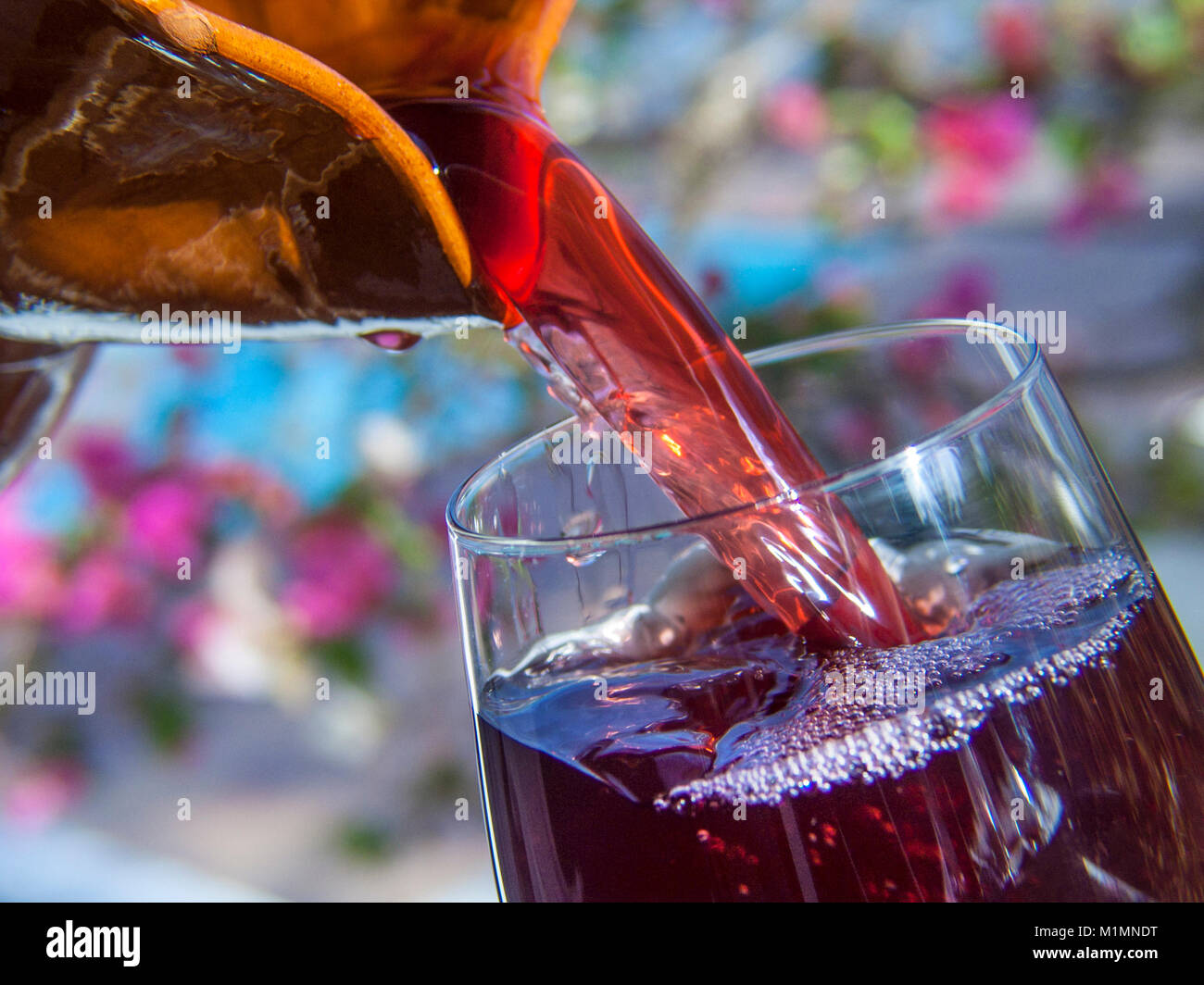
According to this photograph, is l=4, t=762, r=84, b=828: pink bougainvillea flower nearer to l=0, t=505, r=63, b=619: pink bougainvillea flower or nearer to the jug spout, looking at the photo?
l=0, t=505, r=63, b=619: pink bougainvillea flower

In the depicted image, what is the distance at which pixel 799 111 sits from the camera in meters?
1.46

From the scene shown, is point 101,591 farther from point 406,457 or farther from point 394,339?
point 394,339

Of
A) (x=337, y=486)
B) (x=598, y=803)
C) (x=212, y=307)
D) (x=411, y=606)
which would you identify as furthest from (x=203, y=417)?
(x=598, y=803)

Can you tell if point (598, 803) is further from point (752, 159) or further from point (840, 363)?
point (752, 159)

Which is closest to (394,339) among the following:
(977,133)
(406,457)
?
(406,457)

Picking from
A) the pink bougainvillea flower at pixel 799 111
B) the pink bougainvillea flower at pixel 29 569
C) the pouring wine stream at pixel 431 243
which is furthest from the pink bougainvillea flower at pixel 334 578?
the pouring wine stream at pixel 431 243

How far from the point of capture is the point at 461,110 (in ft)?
1.44

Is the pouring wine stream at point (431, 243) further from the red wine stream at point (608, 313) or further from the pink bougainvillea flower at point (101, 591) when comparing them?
the pink bougainvillea flower at point (101, 591)

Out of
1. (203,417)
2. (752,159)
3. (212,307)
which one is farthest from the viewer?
(752,159)

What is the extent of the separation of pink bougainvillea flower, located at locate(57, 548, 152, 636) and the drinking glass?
1015mm

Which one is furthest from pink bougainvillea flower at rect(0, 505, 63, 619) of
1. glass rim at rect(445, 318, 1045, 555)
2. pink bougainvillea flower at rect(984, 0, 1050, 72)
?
pink bougainvillea flower at rect(984, 0, 1050, 72)

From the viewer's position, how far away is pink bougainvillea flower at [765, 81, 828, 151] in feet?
4.77

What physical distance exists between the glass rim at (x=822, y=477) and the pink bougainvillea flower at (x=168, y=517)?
94 cm

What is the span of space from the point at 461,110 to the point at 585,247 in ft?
0.22
